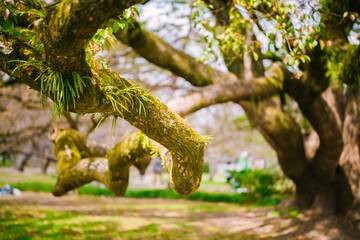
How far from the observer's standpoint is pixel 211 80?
7.20 m

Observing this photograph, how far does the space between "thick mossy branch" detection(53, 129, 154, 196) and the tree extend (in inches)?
0.8

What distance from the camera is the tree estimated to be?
2584 millimetres

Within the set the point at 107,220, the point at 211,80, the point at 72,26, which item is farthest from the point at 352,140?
the point at 72,26

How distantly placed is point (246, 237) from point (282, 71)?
358cm

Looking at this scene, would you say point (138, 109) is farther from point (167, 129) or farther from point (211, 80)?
point (211, 80)

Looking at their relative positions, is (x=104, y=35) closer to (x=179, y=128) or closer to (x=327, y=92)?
(x=179, y=128)

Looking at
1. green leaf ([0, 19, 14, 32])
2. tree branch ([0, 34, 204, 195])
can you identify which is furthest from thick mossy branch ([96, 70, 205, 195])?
green leaf ([0, 19, 14, 32])

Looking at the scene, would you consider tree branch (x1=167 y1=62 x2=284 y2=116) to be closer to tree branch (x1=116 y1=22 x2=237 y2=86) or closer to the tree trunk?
tree branch (x1=116 y1=22 x2=237 y2=86)

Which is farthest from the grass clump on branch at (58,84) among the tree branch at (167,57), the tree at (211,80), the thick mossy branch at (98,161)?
the tree branch at (167,57)

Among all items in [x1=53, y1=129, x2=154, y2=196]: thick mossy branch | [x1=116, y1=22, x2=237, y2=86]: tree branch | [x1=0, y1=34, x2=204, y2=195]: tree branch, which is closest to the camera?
[x1=0, y1=34, x2=204, y2=195]: tree branch

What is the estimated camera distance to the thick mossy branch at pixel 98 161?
15.5 ft

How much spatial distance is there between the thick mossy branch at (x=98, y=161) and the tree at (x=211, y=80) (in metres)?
0.02

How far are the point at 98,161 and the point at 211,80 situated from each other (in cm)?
278

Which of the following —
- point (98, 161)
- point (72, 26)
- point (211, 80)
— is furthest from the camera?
point (211, 80)
